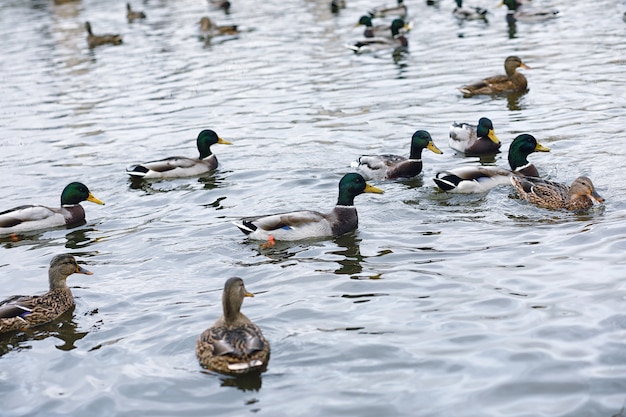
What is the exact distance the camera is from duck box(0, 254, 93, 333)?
9.58 m

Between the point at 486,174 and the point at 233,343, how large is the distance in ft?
20.2

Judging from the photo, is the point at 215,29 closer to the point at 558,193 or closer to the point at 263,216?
the point at 263,216

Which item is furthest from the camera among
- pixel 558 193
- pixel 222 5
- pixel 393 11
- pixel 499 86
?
pixel 222 5

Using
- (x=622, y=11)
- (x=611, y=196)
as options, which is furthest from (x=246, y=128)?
(x=622, y=11)

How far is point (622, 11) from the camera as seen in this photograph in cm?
2809

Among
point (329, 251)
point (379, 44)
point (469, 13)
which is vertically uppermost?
point (469, 13)

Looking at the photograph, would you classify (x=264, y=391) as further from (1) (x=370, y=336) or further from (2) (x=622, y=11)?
(2) (x=622, y=11)

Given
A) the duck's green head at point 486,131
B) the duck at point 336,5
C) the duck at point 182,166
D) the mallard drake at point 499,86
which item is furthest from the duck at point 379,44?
the duck's green head at point 486,131

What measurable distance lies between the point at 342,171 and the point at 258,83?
878cm

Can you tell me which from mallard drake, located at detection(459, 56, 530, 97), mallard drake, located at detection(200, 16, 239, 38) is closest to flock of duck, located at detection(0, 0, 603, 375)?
mallard drake, located at detection(459, 56, 530, 97)

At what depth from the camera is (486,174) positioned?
13.3m

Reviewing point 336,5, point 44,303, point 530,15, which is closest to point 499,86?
point 530,15

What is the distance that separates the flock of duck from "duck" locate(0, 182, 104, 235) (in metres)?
0.01

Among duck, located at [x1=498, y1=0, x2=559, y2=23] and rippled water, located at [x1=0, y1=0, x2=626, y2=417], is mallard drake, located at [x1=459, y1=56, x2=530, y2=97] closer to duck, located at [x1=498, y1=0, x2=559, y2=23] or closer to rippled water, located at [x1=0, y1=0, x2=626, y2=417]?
rippled water, located at [x1=0, y1=0, x2=626, y2=417]
